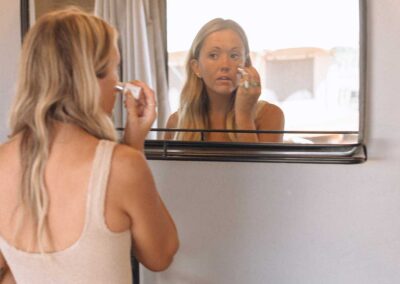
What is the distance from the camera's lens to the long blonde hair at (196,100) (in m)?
1.18

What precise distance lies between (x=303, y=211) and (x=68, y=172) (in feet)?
1.90

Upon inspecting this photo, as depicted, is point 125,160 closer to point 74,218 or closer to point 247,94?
point 74,218

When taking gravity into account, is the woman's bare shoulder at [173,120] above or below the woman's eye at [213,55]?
below

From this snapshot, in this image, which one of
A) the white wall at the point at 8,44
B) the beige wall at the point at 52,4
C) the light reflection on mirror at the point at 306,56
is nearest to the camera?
the light reflection on mirror at the point at 306,56

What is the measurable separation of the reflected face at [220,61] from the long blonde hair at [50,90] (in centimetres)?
37

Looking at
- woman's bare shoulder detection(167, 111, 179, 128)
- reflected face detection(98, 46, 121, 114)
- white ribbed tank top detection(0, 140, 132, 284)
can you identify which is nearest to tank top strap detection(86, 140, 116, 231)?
white ribbed tank top detection(0, 140, 132, 284)

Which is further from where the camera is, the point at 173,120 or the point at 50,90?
the point at 173,120

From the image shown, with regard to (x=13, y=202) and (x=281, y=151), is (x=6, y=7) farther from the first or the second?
(x=281, y=151)

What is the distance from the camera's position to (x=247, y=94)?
3.83 feet

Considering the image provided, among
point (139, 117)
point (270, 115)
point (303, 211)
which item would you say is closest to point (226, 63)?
point (270, 115)

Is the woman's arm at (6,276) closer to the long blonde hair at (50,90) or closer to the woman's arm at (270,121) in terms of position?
the long blonde hair at (50,90)

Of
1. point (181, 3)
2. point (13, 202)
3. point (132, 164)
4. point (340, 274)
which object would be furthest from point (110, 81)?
point (340, 274)

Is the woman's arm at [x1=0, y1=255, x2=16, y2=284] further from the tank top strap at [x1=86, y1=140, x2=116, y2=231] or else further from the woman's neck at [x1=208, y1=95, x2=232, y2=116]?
the woman's neck at [x1=208, y1=95, x2=232, y2=116]

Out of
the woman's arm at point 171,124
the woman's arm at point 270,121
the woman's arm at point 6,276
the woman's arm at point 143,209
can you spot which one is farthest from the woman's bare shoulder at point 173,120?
the woman's arm at point 6,276
